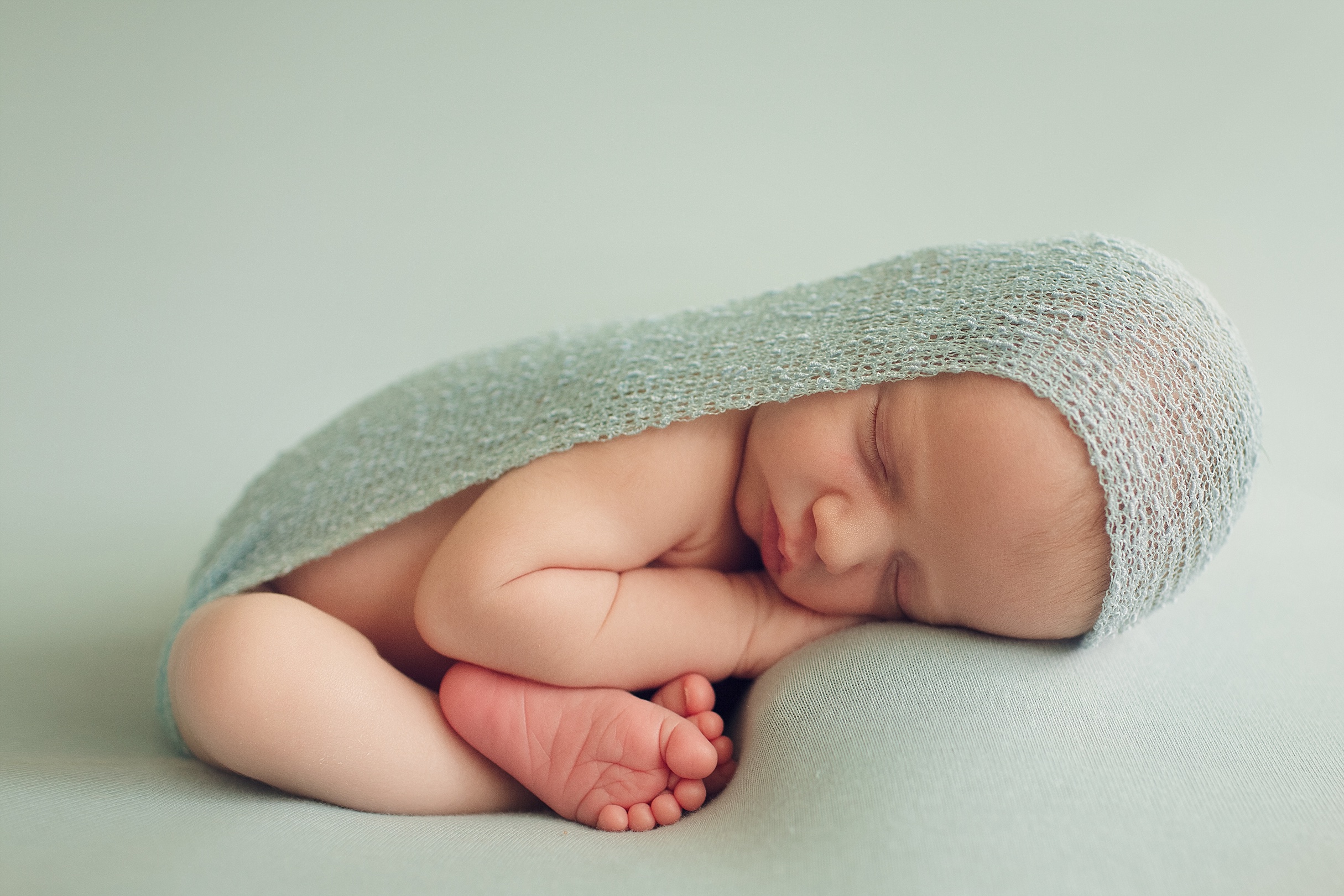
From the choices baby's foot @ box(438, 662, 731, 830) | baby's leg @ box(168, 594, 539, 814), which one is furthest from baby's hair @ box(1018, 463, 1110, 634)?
baby's leg @ box(168, 594, 539, 814)

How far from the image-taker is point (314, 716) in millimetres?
819

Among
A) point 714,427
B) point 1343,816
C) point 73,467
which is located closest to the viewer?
point 1343,816

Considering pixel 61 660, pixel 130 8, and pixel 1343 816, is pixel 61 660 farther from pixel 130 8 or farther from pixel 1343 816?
pixel 1343 816

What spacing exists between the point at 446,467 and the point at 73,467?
98cm

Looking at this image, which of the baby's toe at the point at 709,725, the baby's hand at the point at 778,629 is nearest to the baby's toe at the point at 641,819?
the baby's toe at the point at 709,725

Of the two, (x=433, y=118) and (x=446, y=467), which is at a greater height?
(x=433, y=118)

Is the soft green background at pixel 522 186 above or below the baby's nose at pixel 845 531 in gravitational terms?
above

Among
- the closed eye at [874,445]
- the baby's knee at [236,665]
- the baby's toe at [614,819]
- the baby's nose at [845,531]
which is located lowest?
the baby's toe at [614,819]

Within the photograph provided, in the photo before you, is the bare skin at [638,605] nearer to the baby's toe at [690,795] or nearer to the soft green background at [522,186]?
the baby's toe at [690,795]

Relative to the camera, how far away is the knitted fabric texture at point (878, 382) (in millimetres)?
804

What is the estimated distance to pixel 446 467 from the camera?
39.0 inches

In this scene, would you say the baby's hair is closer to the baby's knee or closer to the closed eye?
the closed eye

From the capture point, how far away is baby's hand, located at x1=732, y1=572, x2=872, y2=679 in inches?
39.2

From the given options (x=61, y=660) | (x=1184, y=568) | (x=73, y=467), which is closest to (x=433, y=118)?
(x=73, y=467)
